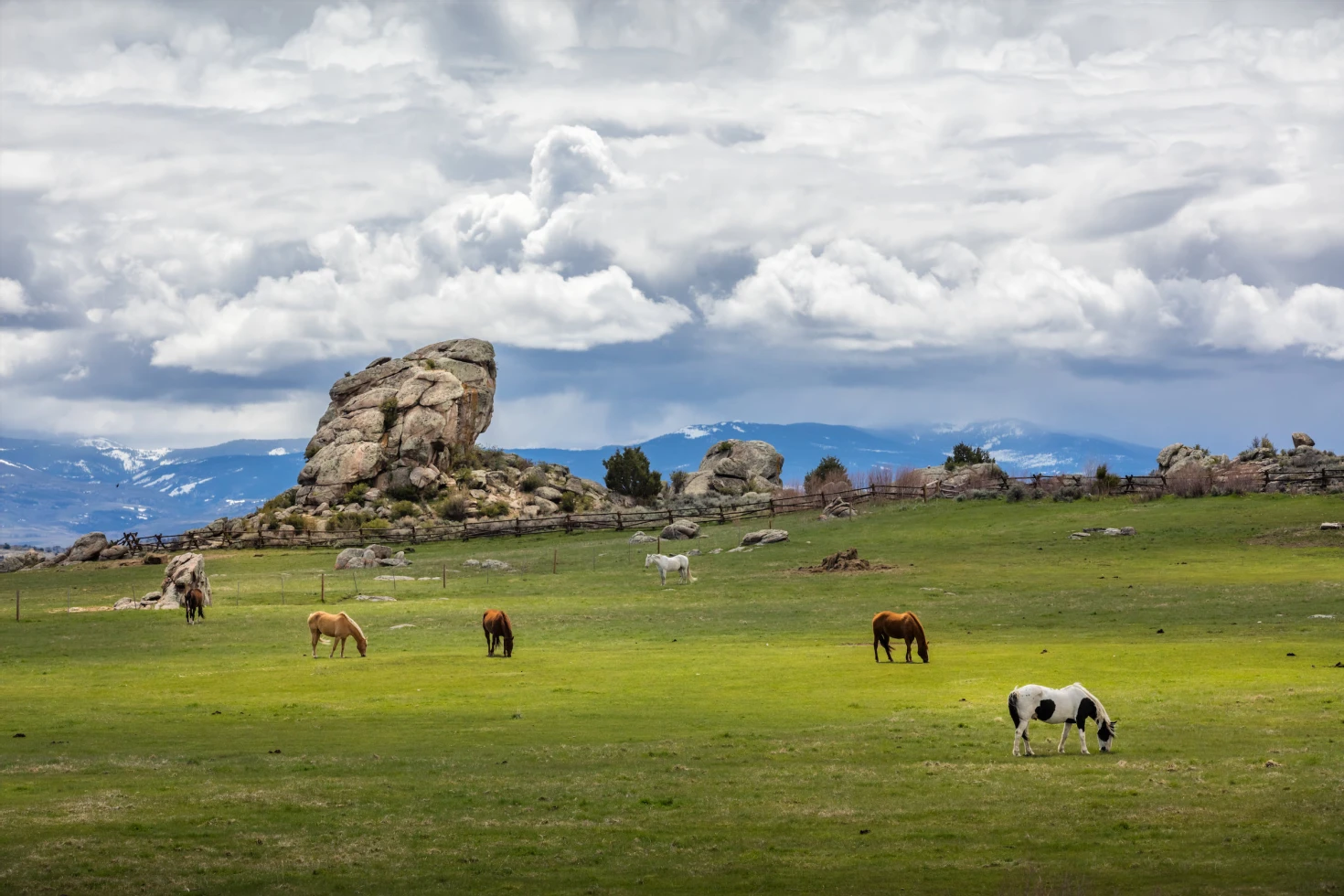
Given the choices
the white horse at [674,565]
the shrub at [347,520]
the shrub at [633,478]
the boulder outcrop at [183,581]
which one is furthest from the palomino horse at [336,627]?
the shrub at [633,478]

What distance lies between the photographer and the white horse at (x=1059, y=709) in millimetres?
21984

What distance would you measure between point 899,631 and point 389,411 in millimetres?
99754

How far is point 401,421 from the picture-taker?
129250mm

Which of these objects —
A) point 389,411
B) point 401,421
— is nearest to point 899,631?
point 401,421

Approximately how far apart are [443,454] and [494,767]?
110711 mm

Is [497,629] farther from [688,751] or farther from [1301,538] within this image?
[1301,538]

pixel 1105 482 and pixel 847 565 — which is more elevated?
pixel 1105 482

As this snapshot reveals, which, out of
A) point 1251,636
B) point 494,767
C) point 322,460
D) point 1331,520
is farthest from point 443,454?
point 494,767

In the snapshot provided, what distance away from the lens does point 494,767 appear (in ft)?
74.3

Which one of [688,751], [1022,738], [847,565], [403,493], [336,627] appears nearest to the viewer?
[1022,738]

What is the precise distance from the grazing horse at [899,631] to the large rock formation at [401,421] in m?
91.6

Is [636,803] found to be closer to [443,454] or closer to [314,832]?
[314,832]

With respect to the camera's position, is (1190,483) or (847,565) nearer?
(847,565)

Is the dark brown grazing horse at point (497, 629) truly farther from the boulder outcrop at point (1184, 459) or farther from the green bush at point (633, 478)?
the green bush at point (633, 478)
